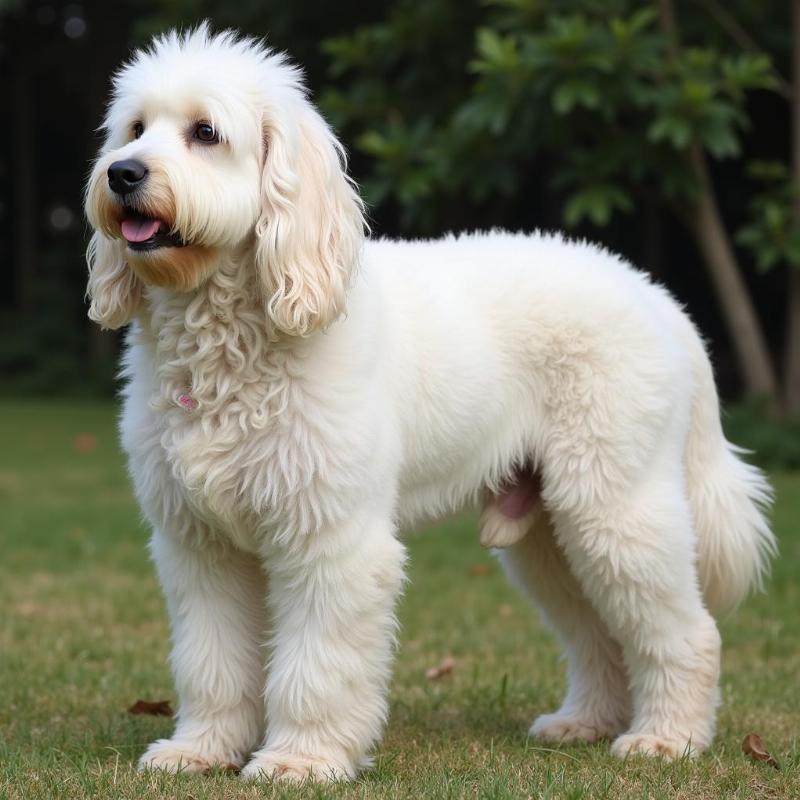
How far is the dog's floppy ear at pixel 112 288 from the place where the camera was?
4.07 metres

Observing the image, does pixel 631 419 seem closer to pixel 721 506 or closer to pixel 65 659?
pixel 721 506

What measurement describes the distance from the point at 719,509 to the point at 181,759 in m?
1.97

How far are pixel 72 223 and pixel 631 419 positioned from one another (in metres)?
21.9

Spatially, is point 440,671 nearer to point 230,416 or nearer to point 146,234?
point 230,416

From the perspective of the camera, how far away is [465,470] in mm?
4406

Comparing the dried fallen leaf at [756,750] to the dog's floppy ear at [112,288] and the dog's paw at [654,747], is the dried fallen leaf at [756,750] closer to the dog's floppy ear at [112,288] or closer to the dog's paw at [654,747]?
the dog's paw at [654,747]

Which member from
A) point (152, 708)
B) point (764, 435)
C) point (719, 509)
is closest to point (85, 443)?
point (764, 435)

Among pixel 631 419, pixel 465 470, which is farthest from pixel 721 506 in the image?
pixel 465 470

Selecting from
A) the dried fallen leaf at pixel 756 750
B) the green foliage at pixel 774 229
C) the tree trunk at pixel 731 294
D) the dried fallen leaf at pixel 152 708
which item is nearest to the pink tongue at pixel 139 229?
the dried fallen leaf at pixel 152 708

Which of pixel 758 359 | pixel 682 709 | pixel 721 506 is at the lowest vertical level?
pixel 758 359

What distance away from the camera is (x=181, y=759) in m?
4.07

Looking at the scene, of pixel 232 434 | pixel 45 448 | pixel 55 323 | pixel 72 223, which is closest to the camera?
pixel 232 434

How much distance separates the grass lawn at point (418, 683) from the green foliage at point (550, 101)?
2.87 metres

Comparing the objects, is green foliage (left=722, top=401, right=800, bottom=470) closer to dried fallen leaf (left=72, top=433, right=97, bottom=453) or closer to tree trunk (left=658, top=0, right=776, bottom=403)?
tree trunk (left=658, top=0, right=776, bottom=403)
